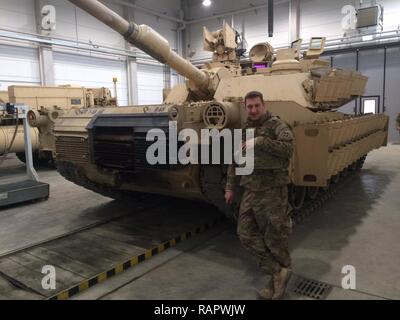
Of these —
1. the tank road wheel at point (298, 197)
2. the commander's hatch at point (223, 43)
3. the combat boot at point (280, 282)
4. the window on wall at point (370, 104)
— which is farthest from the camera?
the window on wall at point (370, 104)

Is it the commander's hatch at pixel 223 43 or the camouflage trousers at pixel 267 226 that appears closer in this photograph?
the camouflage trousers at pixel 267 226

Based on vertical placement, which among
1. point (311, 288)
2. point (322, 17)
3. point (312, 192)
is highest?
point (322, 17)

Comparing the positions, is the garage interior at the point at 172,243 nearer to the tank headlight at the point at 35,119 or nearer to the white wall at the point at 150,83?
the tank headlight at the point at 35,119

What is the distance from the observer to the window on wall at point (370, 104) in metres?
16.4

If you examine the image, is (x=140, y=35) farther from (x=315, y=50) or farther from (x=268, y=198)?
(x=315, y=50)

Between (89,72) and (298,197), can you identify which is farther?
(89,72)

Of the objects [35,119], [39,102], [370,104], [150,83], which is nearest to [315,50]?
[35,119]

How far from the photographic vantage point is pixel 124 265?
3.95 metres

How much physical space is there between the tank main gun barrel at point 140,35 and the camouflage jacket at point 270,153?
2.13 metres

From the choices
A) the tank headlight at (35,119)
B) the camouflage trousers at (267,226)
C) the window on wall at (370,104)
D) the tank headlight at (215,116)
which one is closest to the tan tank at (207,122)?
the tank headlight at (215,116)

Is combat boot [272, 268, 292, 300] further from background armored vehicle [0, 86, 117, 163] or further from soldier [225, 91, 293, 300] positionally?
background armored vehicle [0, 86, 117, 163]

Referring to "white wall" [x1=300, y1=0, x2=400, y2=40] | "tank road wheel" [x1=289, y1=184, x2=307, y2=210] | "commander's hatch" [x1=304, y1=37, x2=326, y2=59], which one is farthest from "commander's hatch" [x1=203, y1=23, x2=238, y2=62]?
"white wall" [x1=300, y1=0, x2=400, y2=40]

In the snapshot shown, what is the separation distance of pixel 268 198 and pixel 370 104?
1528 centimetres

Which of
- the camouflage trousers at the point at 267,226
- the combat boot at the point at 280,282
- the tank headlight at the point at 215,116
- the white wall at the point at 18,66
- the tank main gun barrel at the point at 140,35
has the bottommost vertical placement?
the combat boot at the point at 280,282
